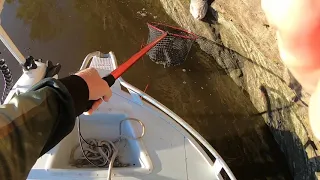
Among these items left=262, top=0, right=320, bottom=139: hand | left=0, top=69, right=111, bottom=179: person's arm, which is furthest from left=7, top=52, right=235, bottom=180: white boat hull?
left=262, top=0, right=320, bottom=139: hand

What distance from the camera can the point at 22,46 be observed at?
5258mm

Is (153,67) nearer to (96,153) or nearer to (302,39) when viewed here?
(96,153)

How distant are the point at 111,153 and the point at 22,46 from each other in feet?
10.1

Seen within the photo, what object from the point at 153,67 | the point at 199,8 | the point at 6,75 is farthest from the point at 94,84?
the point at 199,8

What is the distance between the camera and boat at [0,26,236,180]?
2580mm

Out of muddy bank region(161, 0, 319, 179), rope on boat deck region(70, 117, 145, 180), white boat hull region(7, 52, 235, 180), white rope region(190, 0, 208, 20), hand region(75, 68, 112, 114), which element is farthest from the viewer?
white rope region(190, 0, 208, 20)

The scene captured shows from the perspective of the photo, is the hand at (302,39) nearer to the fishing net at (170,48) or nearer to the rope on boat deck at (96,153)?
the rope on boat deck at (96,153)

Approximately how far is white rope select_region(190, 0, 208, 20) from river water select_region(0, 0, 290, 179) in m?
0.42

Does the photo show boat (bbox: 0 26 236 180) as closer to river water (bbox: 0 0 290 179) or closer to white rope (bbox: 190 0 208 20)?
river water (bbox: 0 0 290 179)

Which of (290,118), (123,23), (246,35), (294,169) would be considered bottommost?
(294,169)

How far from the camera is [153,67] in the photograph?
4879 mm

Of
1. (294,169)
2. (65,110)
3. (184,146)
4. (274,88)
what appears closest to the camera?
(65,110)

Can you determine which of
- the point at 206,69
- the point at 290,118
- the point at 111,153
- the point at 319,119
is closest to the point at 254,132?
the point at 290,118

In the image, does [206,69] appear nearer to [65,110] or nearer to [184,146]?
[184,146]
